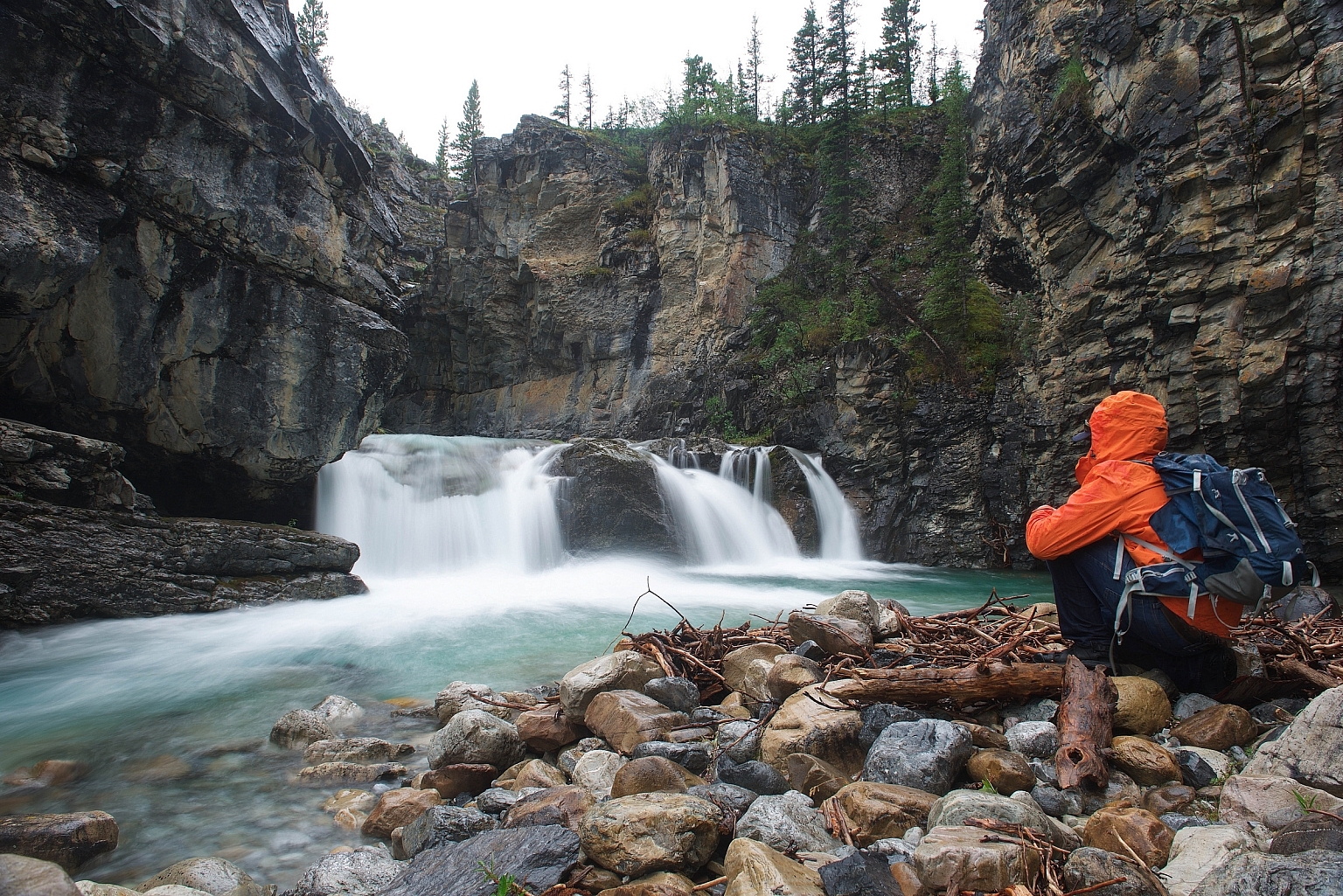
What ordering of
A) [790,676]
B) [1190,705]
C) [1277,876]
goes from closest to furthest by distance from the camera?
[1277,876], [1190,705], [790,676]

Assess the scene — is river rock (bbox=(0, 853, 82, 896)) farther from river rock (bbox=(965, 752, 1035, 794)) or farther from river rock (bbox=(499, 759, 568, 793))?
river rock (bbox=(965, 752, 1035, 794))

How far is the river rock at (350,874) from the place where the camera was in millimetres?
2434

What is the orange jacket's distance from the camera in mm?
2934

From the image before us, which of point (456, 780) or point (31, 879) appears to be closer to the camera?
point (31, 879)

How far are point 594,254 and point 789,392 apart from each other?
39.1 feet

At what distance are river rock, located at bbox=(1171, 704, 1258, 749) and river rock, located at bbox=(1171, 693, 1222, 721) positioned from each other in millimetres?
129

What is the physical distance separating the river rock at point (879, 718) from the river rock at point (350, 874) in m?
2.11

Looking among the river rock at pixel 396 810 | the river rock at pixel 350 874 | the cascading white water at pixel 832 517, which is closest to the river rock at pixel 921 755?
the river rock at pixel 350 874

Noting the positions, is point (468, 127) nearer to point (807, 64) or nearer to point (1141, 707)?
point (807, 64)

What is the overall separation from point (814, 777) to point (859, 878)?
0.90m

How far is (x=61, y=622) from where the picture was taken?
7.79 m

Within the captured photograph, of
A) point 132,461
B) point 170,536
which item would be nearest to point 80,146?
point 132,461

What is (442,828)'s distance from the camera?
2664mm

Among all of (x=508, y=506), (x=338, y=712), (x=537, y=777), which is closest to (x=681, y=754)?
(x=537, y=777)
